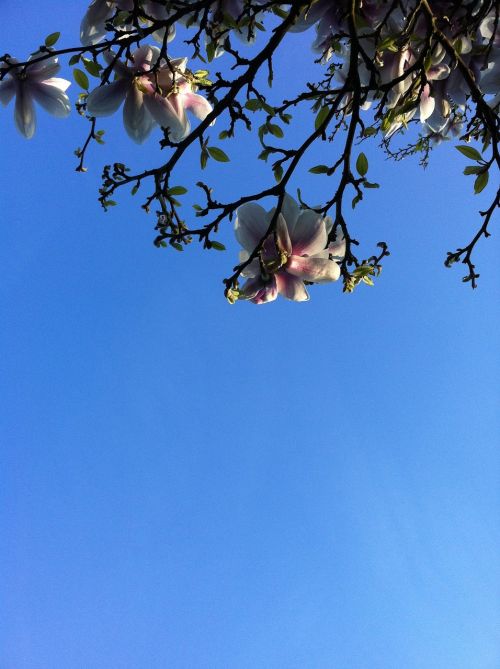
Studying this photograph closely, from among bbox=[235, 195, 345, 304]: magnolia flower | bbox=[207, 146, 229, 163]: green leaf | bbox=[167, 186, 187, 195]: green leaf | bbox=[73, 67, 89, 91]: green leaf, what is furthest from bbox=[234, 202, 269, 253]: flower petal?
bbox=[73, 67, 89, 91]: green leaf

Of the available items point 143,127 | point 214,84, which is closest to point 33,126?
point 143,127

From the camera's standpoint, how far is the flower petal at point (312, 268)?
148 cm

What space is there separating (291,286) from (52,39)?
1.18m

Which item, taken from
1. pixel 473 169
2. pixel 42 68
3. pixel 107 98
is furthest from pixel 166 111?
pixel 473 169

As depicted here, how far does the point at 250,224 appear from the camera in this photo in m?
1.50

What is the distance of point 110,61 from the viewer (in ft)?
5.63

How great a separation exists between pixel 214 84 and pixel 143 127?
0.97 ft

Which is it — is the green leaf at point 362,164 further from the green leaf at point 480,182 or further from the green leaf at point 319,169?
the green leaf at point 480,182

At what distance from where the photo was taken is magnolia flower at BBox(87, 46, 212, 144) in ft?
5.23

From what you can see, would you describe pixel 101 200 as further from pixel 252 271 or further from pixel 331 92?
pixel 331 92

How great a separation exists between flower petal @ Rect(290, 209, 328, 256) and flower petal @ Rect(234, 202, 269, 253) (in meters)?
0.09

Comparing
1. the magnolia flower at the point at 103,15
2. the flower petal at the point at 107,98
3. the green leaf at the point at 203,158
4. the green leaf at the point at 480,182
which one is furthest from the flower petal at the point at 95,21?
the green leaf at the point at 480,182

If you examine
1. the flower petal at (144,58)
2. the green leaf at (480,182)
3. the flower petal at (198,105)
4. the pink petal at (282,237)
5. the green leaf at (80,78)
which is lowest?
the pink petal at (282,237)

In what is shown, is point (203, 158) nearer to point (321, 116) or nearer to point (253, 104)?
point (253, 104)
